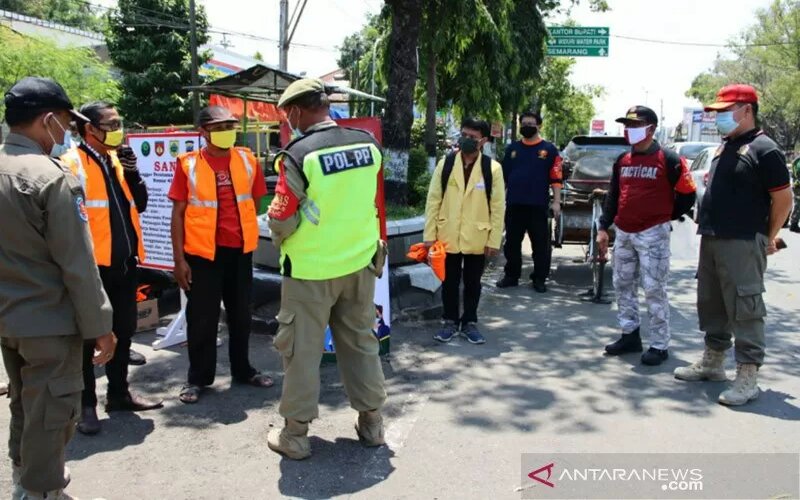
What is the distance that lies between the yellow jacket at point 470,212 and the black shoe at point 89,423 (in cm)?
293

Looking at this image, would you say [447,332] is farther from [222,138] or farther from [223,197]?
[222,138]

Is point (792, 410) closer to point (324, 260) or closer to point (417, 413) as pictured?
point (417, 413)

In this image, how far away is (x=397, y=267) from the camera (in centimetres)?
665

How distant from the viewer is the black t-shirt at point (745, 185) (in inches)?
167

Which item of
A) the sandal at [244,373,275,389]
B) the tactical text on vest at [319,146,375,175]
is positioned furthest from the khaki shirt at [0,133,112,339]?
the sandal at [244,373,275,389]

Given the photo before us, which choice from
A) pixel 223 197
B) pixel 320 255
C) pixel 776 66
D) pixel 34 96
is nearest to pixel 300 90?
pixel 320 255

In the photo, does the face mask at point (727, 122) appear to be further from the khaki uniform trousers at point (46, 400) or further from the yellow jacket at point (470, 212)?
the khaki uniform trousers at point (46, 400)

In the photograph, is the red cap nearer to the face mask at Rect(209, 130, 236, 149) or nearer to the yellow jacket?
the yellow jacket

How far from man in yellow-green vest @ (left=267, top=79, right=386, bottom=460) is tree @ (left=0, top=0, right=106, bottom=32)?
53982mm

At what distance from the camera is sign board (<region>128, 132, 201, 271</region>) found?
5.96 metres

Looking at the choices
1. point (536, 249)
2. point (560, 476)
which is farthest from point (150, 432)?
point (536, 249)

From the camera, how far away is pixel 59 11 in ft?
174

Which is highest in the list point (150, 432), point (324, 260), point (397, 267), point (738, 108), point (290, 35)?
point (290, 35)

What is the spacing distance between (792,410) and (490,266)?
5.21 meters
